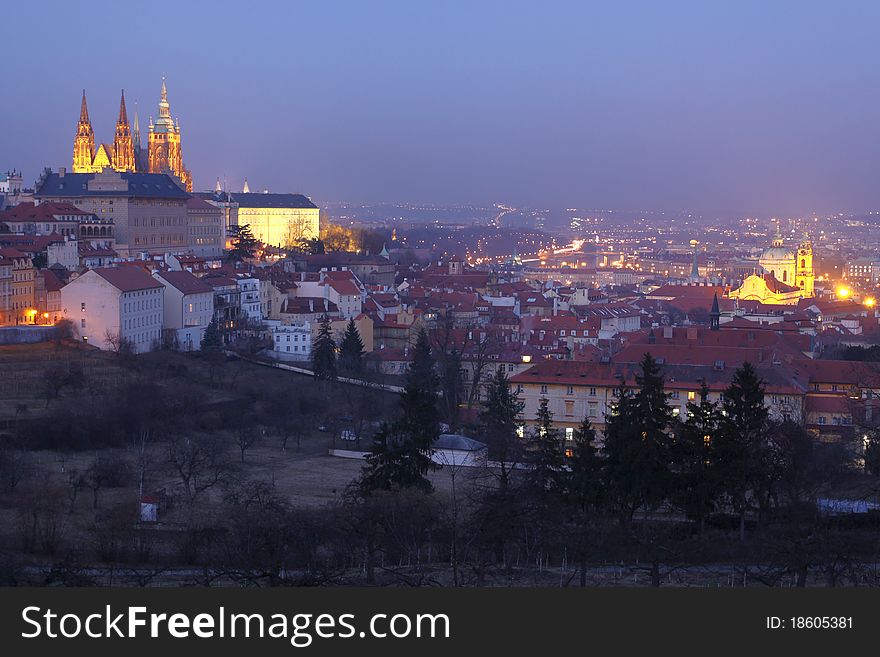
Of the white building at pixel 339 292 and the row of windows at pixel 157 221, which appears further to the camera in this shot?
the row of windows at pixel 157 221

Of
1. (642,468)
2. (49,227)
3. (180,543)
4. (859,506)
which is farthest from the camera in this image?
(49,227)

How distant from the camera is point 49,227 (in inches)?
1871

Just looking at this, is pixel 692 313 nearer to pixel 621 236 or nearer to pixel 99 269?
pixel 99 269

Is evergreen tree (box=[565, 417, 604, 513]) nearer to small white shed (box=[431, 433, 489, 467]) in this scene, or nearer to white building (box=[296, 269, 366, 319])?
small white shed (box=[431, 433, 489, 467])

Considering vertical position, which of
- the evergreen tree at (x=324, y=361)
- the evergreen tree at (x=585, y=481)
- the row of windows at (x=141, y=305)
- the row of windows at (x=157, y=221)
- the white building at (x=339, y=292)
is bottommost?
the evergreen tree at (x=585, y=481)

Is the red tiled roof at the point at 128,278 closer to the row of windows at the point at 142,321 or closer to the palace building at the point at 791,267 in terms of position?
the row of windows at the point at 142,321

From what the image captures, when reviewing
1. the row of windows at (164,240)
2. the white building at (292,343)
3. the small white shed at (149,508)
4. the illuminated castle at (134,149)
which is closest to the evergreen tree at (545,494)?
the small white shed at (149,508)

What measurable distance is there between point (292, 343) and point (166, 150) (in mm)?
42172

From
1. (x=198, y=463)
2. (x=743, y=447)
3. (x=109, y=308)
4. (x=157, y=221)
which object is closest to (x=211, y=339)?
(x=109, y=308)

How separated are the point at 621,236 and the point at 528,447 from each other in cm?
16747

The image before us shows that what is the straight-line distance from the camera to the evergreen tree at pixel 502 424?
80.4ft

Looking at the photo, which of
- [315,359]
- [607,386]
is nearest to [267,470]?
[607,386]

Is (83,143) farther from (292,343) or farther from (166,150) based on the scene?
(292,343)

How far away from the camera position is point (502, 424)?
27.0 m
